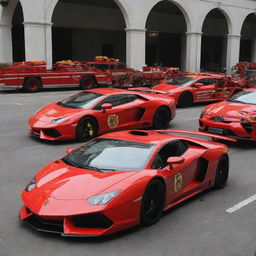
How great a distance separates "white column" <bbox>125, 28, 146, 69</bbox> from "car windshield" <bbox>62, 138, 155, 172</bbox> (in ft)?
75.1

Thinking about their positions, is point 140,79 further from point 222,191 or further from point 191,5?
point 222,191

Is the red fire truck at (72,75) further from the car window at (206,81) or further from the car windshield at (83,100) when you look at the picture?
the car windshield at (83,100)

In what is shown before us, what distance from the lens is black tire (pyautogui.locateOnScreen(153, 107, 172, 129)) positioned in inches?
464

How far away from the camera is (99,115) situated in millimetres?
10406

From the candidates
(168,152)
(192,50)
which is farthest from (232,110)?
(192,50)

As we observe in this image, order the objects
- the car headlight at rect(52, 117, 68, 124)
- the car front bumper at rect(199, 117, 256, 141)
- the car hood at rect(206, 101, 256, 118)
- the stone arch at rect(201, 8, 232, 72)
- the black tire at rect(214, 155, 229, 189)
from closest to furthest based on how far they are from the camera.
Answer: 1. the black tire at rect(214, 155, 229, 189)
2. the car front bumper at rect(199, 117, 256, 141)
3. the car headlight at rect(52, 117, 68, 124)
4. the car hood at rect(206, 101, 256, 118)
5. the stone arch at rect(201, 8, 232, 72)

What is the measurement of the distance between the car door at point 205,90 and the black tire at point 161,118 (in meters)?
4.81

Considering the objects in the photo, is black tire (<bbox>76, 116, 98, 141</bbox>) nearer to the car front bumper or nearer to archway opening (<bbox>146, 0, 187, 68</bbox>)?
the car front bumper

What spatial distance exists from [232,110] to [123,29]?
88.3 ft

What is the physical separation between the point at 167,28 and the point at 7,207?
34875 mm

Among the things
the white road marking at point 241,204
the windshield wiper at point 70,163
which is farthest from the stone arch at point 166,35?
the windshield wiper at point 70,163

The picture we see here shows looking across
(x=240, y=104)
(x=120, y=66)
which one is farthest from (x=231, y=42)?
(x=240, y=104)

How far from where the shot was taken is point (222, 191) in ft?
22.1

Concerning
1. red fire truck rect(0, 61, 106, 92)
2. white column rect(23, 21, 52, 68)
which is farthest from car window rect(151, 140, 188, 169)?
white column rect(23, 21, 52, 68)
